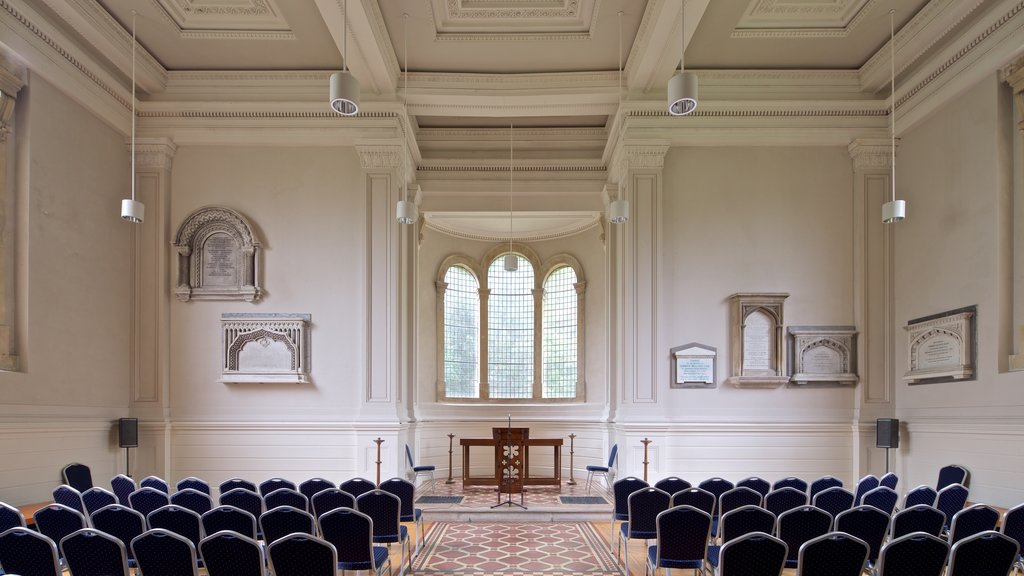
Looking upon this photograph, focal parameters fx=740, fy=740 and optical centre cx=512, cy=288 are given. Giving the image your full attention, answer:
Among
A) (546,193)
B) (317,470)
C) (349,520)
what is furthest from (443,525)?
(546,193)

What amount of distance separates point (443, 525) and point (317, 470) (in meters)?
2.01

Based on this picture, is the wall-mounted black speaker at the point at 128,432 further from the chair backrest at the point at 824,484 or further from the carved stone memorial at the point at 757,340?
the chair backrest at the point at 824,484

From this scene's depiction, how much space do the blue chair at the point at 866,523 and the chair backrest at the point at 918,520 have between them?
0.31 ft

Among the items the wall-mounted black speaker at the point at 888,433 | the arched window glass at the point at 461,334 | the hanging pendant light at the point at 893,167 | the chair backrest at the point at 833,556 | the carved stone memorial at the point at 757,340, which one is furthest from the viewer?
the arched window glass at the point at 461,334

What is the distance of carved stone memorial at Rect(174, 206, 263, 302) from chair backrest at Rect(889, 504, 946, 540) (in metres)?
7.75

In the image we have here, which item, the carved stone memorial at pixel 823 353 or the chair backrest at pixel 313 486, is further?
the carved stone memorial at pixel 823 353

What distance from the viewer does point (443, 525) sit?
344 inches

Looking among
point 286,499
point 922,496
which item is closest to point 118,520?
point 286,499

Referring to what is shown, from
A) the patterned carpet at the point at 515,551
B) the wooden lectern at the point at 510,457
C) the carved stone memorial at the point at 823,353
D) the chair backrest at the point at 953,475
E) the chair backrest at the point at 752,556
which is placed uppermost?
the carved stone memorial at the point at 823,353

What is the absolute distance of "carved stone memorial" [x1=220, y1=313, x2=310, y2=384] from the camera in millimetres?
9641

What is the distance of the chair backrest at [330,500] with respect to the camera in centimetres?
557

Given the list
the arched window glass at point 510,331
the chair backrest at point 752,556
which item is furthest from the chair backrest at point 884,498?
the arched window glass at point 510,331

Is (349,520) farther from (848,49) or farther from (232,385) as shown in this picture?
(848,49)

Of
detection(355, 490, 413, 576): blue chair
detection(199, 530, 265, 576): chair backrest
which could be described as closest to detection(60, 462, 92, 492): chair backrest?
detection(355, 490, 413, 576): blue chair
